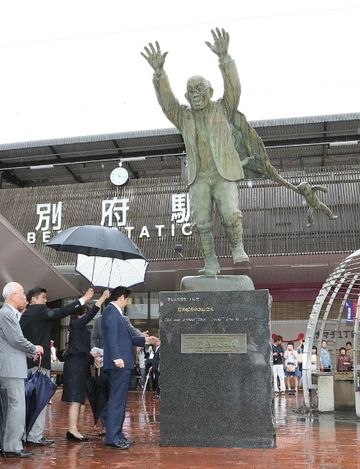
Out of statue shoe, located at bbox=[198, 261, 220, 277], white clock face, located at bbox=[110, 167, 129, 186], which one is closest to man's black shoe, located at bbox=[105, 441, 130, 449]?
statue shoe, located at bbox=[198, 261, 220, 277]

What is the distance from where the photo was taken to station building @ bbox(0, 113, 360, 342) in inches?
623

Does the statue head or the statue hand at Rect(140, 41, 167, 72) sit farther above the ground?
the statue hand at Rect(140, 41, 167, 72)

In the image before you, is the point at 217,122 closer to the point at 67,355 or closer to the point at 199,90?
Answer: the point at 199,90

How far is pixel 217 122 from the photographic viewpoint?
5766 millimetres

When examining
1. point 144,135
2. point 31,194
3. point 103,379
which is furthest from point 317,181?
point 103,379

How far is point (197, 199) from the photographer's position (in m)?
5.79

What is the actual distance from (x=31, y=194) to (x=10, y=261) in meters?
7.02

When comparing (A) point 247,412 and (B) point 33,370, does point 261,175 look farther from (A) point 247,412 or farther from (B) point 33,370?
(B) point 33,370

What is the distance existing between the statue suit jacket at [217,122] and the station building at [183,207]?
9651mm

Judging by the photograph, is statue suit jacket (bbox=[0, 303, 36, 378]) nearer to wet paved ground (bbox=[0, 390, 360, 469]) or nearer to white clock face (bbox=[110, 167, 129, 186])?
wet paved ground (bbox=[0, 390, 360, 469])

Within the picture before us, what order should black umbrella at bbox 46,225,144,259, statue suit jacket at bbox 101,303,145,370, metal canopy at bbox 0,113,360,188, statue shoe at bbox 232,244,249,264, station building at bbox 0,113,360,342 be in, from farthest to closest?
1. metal canopy at bbox 0,113,360,188
2. station building at bbox 0,113,360,342
3. black umbrella at bbox 46,225,144,259
4. statue shoe at bbox 232,244,249,264
5. statue suit jacket at bbox 101,303,145,370

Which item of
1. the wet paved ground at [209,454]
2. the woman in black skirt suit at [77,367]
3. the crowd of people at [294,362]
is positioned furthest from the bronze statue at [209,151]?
the crowd of people at [294,362]

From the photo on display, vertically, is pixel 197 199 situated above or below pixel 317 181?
below

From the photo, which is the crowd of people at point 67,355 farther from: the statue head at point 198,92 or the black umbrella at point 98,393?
the statue head at point 198,92
